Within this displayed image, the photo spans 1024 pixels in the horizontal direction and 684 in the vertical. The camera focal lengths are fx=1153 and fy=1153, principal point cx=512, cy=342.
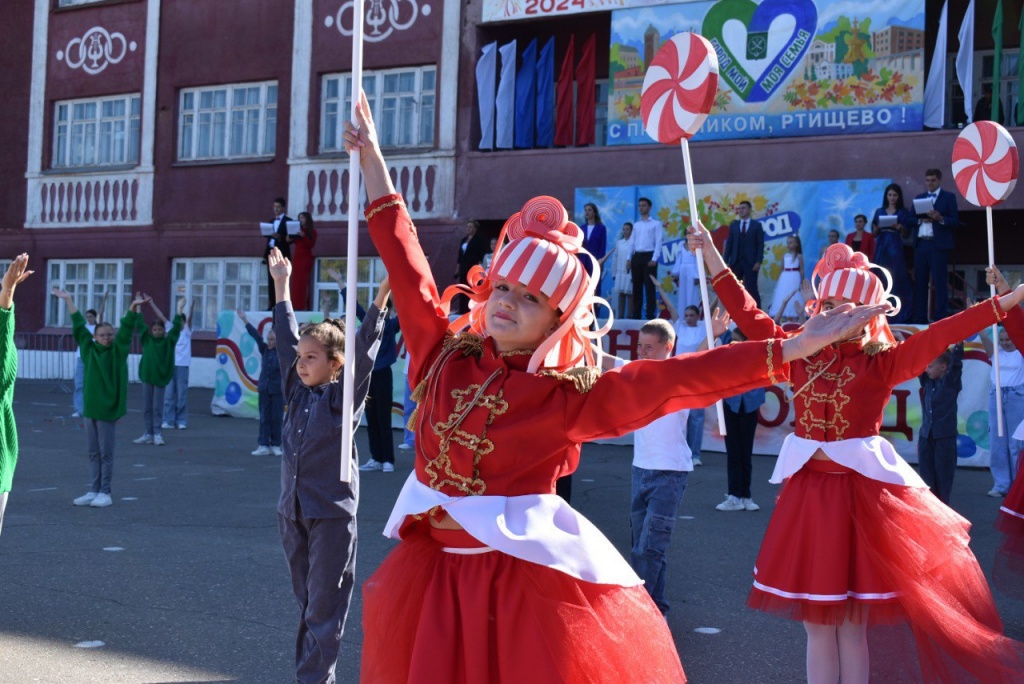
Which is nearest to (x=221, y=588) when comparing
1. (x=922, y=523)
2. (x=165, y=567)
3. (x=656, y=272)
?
(x=165, y=567)

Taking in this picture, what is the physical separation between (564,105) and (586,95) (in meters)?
0.45

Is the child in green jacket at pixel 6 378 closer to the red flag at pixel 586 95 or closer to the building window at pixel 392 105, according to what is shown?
the red flag at pixel 586 95

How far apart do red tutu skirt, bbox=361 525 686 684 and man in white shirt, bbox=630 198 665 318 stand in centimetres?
1518

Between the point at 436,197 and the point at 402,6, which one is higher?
the point at 402,6

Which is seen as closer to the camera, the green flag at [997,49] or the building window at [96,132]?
the green flag at [997,49]

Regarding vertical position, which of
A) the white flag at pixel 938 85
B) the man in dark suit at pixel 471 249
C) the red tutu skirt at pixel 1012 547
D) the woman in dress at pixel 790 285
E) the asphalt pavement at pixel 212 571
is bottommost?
the asphalt pavement at pixel 212 571

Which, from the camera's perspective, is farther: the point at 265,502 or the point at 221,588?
the point at 265,502

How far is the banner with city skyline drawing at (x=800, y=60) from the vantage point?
18.0 metres

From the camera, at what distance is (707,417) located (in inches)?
580

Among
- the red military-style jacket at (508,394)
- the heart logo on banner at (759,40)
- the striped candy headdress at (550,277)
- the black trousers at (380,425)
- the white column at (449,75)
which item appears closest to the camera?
the red military-style jacket at (508,394)

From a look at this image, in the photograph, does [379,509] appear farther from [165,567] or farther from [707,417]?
[707,417]

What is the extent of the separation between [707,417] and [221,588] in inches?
348

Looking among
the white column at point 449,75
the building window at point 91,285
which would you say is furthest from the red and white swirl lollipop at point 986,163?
the building window at point 91,285

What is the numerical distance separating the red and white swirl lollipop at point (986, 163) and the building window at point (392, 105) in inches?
641
